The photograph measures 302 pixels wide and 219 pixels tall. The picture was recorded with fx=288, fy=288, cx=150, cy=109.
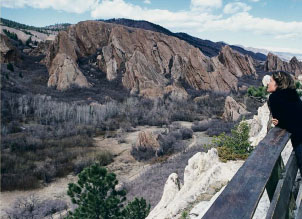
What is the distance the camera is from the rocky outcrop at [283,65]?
66.4 m

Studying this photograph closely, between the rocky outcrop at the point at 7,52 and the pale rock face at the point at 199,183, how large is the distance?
1966 inches

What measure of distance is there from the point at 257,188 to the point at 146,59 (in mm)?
52468

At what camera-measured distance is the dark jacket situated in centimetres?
244

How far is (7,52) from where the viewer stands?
166ft

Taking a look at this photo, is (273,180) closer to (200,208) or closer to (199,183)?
(200,208)

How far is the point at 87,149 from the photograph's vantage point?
21.6 metres

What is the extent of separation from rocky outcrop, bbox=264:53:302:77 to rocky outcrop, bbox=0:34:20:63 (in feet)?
187

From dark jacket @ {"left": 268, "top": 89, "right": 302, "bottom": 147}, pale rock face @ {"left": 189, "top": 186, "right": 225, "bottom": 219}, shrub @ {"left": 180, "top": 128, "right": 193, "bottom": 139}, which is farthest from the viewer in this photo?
shrub @ {"left": 180, "top": 128, "right": 193, "bottom": 139}

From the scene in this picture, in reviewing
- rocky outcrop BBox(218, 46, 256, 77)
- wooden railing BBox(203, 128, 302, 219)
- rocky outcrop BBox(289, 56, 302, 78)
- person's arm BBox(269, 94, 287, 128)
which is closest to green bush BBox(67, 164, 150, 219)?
person's arm BBox(269, 94, 287, 128)

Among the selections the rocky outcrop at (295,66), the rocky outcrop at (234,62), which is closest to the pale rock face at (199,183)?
the rocky outcrop at (234,62)

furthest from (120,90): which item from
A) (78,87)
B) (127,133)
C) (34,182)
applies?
(34,182)

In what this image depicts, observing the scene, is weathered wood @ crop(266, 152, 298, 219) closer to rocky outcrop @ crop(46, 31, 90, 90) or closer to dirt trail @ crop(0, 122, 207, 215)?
dirt trail @ crop(0, 122, 207, 215)

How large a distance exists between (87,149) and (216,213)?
21.4 m

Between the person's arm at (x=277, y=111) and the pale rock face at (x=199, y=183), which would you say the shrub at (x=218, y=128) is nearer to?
the pale rock face at (x=199, y=183)
